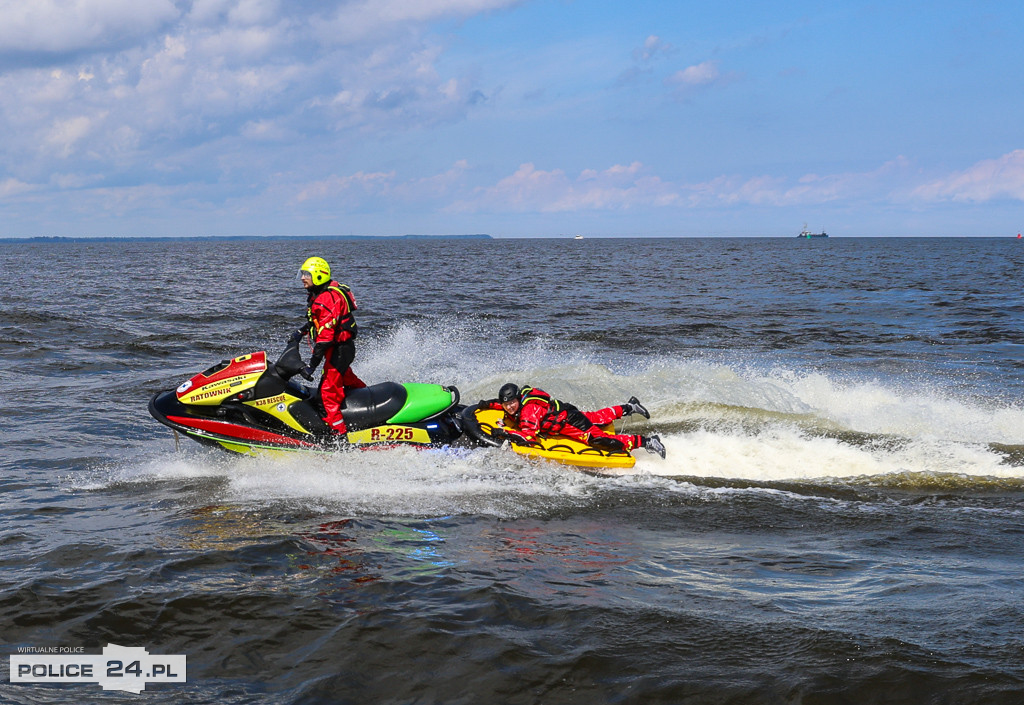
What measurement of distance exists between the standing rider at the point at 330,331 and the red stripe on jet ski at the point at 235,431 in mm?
543

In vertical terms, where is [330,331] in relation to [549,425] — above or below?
above

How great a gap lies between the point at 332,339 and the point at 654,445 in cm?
384

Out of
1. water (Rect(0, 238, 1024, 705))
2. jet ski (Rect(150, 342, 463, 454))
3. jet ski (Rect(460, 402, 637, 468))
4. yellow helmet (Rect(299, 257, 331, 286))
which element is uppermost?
yellow helmet (Rect(299, 257, 331, 286))

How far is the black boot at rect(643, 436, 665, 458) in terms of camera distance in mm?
9016

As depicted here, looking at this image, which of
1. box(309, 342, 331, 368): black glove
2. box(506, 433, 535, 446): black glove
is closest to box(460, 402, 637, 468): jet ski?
box(506, 433, 535, 446): black glove

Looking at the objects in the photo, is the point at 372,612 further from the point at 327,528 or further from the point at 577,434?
the point at 577,434

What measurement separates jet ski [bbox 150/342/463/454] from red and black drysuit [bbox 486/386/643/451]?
1.19m

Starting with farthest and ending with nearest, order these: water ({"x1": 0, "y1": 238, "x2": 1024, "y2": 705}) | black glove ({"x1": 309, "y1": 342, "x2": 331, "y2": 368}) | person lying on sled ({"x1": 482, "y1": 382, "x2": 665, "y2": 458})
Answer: person lying on sled ({"x1": 482, "y1": 382, "x2": 665, "y2": 458})
black glove ({"x1": 309, "y1": 342, "x2": 331, "y2": 368})
water ({"x1": 0, "y1": 238, "x2": 1024, "y2": 705})

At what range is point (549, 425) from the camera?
29.8 feet

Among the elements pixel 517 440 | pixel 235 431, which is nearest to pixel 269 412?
pixel 235 431

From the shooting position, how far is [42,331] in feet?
73.3

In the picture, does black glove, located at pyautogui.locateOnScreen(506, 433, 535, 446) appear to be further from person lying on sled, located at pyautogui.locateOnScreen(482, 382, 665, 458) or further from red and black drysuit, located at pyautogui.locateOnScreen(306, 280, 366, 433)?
red and black drysuit, located at pyautogui.locateOnScreen(306, 280, 366, 433)

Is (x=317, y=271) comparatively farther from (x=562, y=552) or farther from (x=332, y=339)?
(x=562, y=552)

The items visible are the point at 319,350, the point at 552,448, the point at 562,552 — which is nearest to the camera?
the point at 562,552
